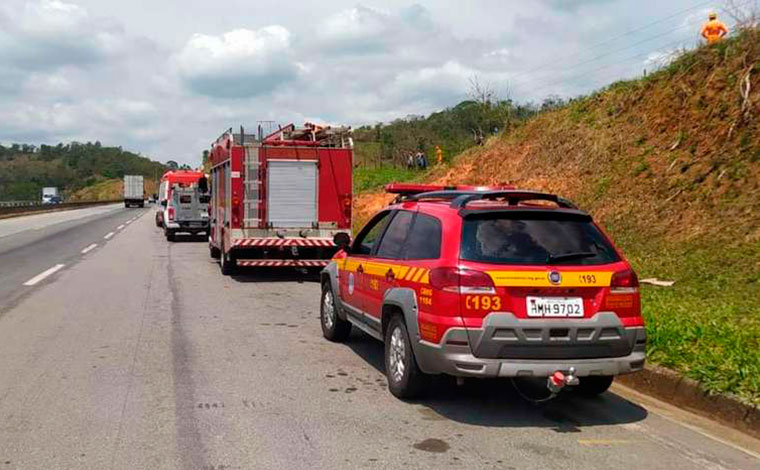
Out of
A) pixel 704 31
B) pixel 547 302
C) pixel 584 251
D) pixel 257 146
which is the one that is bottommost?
pixel 547 302

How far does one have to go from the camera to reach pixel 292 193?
14.8 m

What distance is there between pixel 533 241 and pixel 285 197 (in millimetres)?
9639

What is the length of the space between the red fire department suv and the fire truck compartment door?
29.0 ft

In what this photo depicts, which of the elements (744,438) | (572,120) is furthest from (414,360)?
(572,120)

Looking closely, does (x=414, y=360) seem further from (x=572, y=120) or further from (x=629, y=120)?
(x=572, y=120)

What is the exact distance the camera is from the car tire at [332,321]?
8391mm

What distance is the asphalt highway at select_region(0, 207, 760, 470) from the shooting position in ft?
15.5

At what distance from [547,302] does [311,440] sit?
1.94m

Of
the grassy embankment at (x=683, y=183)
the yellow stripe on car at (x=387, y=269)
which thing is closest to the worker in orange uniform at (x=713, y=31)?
the grassy embankment at (x=683, y=183)

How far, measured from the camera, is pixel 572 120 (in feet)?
76.1

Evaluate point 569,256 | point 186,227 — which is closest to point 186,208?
point 186,227

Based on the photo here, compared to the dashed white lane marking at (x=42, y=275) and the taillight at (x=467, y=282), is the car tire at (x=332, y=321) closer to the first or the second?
the taillight at (x=467, y=282)

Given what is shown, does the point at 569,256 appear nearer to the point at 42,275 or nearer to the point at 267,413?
the point at 267,413

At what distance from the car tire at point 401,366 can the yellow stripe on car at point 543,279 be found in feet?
3.13
